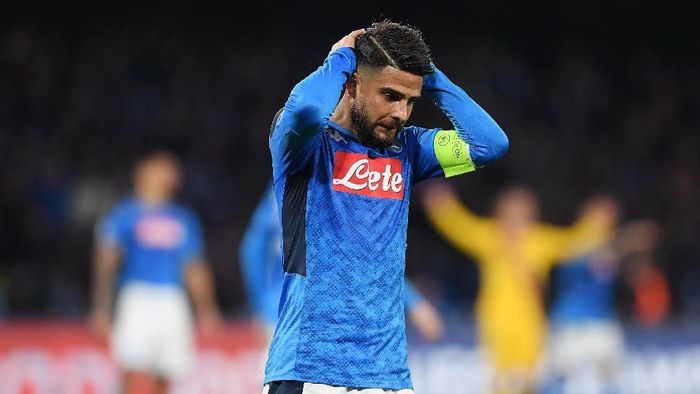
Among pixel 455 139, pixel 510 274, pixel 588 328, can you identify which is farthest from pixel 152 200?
pixel 455 139

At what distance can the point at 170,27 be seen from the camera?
16859 mm

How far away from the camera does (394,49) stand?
12.4ft

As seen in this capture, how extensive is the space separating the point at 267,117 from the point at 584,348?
5.71m

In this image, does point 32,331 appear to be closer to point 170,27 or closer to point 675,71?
point 170,27

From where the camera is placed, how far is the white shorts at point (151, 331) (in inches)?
397

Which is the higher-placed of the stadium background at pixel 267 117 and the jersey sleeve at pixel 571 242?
the stadium background at pixel 267 117

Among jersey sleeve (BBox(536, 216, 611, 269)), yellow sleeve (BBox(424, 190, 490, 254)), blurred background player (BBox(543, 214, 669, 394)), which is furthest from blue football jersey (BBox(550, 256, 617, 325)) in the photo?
yellow sleeve (BBox(424, 190, 490, 254))

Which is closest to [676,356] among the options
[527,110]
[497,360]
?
[497,360]

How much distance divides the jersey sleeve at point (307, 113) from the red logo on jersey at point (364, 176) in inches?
4.3

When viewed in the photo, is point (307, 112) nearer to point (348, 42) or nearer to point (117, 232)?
point (348, 42)

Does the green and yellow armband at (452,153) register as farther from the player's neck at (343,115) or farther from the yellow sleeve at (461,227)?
the yellow sleeve at (461,227)

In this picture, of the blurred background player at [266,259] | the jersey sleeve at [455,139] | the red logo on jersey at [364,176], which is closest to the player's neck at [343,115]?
the red logo on jersey at [364,176]

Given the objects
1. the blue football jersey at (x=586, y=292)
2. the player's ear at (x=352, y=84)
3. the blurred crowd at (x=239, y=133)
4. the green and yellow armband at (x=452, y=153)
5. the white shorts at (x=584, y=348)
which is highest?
the blurred crowd at (x=239, y=133)

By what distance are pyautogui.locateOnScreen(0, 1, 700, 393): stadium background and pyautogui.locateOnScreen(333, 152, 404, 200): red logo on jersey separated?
7058 millimetres
